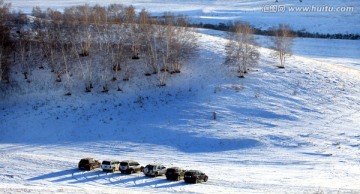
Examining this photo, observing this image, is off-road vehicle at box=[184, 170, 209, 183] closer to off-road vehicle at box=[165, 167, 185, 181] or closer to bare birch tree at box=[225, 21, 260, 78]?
off-road vehicle at box=[165, 167, 185, 181]

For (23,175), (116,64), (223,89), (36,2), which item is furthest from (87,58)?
(36,2)

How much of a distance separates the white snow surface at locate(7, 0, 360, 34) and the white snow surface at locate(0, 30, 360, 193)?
3611 centimetres

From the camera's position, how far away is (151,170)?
30000 mm

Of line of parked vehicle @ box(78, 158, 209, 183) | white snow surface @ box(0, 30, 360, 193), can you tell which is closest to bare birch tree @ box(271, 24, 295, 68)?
white snow surface @ box(0, 30, 360, 193)

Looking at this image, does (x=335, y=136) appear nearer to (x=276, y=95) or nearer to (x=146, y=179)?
(x=276, y=95)

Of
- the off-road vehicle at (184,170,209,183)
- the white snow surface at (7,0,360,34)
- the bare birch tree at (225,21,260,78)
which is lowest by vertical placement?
the off-road vehicle at (184,170,209,183)

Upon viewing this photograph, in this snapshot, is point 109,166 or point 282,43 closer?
point 109,166

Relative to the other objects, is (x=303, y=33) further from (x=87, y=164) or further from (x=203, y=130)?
(x=87, y=164)

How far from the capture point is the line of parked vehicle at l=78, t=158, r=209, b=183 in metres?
29.0

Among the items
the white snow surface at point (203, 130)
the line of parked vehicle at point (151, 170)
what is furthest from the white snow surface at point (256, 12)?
the line of parked vehicle at point (151, 170)

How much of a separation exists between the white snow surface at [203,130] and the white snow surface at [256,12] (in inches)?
1422

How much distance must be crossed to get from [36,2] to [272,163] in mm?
86430

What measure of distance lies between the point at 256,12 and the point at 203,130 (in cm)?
6446

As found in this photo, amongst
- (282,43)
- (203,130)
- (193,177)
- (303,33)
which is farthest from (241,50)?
(303,33)
